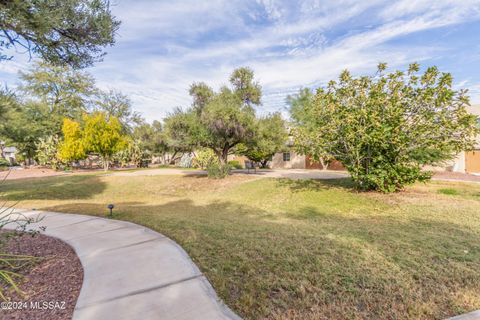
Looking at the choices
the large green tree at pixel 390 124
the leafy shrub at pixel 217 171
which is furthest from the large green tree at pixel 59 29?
the leafy shrub at pixel 217 171

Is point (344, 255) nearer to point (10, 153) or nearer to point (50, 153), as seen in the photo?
point (50, 153)

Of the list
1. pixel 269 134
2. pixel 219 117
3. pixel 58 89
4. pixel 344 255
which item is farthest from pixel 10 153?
pixel 344 255

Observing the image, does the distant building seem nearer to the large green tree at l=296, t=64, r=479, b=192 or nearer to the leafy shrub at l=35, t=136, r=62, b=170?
the leafy shrub at l=35, t=136, r=62, b=170

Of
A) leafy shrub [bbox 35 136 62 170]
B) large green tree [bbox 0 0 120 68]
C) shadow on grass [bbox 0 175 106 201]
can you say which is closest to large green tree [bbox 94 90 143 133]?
leafy shrub [bbox 35 136 62 170]

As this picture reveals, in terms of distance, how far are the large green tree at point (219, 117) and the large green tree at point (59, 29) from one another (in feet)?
26.6

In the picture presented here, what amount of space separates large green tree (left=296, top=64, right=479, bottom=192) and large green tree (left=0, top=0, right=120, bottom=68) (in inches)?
254

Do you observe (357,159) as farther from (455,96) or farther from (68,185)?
(68,185)

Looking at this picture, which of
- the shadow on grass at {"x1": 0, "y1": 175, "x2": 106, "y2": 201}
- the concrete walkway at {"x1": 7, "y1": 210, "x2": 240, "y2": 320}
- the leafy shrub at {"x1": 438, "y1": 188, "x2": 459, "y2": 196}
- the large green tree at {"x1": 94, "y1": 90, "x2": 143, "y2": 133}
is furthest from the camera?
the large green tree at {"x1": 94, "y1": 90, "x2": 143, "y2": 133}

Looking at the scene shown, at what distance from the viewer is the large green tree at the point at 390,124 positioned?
7.27 m

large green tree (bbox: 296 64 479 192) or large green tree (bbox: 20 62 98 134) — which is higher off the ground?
large green tree (bbox: 20 62 98 134)

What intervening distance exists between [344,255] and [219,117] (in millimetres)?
10199

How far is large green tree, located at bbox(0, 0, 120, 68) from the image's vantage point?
11.7 feet

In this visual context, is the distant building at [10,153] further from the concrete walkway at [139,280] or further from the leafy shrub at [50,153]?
the concrete walkway at [139,280]

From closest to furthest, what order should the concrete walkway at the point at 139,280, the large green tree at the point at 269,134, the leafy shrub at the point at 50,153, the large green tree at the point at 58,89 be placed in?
the concrete walkway at the point at 139,280 < the large green tree at the point at 269,134 < the leafy shrub at the point at 50,153 < the large green tree at the point at 58,89
